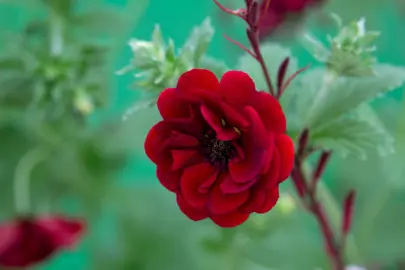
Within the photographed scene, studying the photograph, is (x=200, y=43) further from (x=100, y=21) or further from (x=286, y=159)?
(x=100, y=21)

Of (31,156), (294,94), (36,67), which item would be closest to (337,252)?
(294,94)

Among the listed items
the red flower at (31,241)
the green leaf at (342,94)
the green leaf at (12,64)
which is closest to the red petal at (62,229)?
the red flower at (31,241)

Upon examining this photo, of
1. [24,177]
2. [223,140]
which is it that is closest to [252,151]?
[223,140]

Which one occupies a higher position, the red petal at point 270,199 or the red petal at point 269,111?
the red petal at point 269,111

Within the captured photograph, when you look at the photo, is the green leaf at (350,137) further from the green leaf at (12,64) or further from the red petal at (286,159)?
the green leaf at (12,64)

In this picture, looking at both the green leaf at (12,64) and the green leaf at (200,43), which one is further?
the green leaf at (12,64)

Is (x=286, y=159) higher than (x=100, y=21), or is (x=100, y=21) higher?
(x=100, y=21)

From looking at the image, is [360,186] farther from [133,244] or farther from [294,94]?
[294,94]
